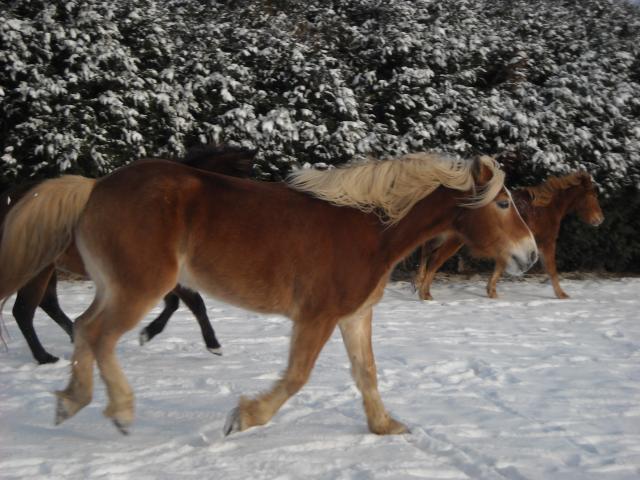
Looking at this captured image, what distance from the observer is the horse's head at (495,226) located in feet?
12.2

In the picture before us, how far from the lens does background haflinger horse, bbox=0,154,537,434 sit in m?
3.31

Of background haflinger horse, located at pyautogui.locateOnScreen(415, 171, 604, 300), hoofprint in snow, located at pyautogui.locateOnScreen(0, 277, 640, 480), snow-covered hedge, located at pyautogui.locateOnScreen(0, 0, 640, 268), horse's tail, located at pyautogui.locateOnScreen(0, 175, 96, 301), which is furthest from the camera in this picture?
background haflinger horse, located at pyautogui.locateOnScreen(415, 171, 604, 300)

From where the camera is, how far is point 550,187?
32.2 feet

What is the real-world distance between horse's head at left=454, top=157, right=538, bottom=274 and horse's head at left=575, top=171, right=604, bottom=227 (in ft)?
22.4

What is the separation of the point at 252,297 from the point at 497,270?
20.7 ft

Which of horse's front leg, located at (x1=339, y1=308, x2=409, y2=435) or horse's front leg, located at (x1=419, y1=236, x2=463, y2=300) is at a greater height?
horse's front leg, located at (x1=339, y1=308, x2=409, y2=435)

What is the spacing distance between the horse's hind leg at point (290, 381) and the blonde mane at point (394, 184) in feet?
2.30

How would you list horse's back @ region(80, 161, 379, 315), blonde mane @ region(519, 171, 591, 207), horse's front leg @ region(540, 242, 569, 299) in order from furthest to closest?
blonde mane @ region(519, 171, 591, 207), horse's front leg @ region(540, 242, 569, 299), horse's back @ region(80, 161, 379, 315)

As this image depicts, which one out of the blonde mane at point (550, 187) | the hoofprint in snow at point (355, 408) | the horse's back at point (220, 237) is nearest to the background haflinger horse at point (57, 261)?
the hoofprint in snow at point (355, 408)

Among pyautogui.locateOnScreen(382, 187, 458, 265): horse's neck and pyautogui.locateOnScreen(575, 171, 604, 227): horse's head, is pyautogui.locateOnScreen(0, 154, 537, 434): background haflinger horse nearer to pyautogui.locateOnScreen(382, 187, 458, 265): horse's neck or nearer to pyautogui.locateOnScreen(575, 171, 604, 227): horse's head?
pyautogui.locateOnScreen(382, 187, 458, 265): horse's neck

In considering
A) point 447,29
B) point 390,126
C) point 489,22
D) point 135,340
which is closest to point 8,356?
point 135,340

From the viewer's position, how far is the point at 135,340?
5.91 meters

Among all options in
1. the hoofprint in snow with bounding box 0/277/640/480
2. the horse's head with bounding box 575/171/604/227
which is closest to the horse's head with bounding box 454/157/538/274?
the hoofprint in snow with bounding box 0/277/640/480

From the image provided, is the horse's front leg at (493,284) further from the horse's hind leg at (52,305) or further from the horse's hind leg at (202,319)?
the horse's hind leg at (52,305)
